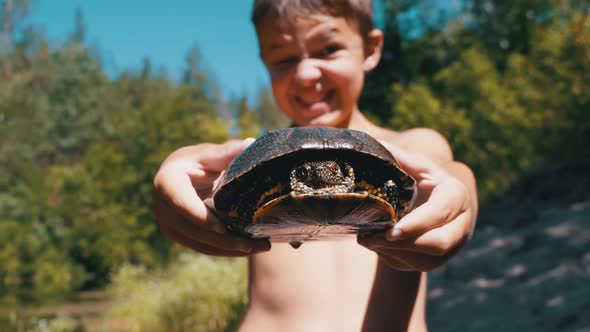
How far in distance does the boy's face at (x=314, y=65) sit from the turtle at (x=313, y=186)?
437 mm

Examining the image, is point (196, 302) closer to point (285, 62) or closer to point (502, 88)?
point (285, 62)

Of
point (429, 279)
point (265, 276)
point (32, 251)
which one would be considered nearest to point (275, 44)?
point (265, 276)

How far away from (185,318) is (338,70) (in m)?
5.60

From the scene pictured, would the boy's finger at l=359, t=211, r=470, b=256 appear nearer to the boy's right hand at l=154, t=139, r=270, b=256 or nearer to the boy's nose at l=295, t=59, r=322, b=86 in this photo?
the boy's right hand at l=154, t=139, r=270, b=256

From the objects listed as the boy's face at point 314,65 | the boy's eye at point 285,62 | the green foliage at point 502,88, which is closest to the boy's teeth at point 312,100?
the boy's face at point 314,65

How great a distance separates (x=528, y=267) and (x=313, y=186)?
14.0 feet

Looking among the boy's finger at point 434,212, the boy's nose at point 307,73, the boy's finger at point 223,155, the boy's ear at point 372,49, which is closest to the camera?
the boy's finger at point 434,212

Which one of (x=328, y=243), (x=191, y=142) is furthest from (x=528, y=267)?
(x=191, y=142)

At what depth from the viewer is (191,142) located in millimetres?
11508

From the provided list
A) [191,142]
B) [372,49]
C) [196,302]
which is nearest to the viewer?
[372,49]

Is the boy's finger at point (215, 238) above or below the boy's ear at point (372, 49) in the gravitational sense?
below

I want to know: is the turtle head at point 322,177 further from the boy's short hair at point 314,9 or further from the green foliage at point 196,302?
the green foliage at point 196,302

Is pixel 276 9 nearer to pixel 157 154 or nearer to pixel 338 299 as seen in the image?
pixel 338 299

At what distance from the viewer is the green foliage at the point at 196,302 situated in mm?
6141
